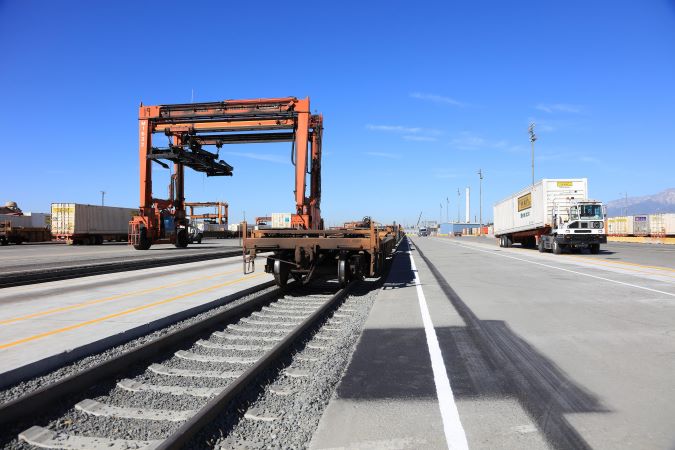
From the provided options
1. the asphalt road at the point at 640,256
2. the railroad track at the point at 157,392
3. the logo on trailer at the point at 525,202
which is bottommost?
the railroad track at the point at 157,392

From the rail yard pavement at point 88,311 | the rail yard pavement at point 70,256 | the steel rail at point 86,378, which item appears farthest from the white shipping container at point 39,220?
the steel rail at point 86,378

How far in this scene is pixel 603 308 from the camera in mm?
8320

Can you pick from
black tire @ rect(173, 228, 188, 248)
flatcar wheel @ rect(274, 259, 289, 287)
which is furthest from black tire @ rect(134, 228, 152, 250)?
flatcar wheel @ rect(274, 259, 289, 287)

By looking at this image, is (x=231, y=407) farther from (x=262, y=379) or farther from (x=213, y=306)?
(x=213, y=306)

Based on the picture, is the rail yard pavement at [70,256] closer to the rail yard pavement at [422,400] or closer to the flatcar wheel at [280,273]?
the flatcar wheel at [280,273]

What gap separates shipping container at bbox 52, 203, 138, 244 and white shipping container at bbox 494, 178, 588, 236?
35.3 meters

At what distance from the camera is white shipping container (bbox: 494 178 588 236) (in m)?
26.4

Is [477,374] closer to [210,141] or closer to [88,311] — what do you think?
[88,311]

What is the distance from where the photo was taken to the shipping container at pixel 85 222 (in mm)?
37812

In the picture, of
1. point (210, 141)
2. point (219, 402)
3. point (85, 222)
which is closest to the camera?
point (219, 402)

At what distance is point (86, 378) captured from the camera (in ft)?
13.9

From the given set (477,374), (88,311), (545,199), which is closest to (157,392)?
(477,374)

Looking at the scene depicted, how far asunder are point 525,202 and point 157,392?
30.8m

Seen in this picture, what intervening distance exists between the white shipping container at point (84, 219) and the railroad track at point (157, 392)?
3696cm
